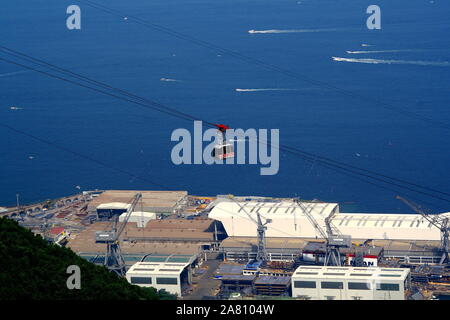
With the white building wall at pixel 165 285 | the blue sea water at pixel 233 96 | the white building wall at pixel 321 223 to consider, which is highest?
the blue sea water at pixel 233 96

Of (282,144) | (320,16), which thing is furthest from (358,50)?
(282,144)

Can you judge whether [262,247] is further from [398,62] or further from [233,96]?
[398,62]

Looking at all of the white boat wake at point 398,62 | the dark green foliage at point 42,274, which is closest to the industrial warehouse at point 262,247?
the dark green foliage at point 42,274

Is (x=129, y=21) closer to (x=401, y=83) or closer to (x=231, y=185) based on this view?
(x=401, y=83)

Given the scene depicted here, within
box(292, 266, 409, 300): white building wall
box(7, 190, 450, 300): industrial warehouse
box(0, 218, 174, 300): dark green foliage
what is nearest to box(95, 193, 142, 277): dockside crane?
box(7, 190, 450, 300): industrial warehouse

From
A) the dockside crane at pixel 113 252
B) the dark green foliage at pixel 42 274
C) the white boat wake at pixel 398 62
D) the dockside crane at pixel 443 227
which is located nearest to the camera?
the dark green foliage at pixel 42 274

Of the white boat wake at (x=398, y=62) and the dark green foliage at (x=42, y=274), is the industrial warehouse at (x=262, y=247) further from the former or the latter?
the white boat wake at (x=398, y=62)
